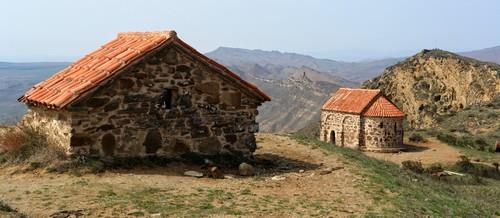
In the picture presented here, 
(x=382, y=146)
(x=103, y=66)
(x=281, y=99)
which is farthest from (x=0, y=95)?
(x=103, y=66)

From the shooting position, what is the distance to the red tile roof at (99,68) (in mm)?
11907

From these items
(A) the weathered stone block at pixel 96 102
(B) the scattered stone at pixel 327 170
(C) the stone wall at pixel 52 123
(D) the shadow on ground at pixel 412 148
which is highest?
(A) the weathered stone block at pixel 96 102

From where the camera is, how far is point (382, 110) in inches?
1297

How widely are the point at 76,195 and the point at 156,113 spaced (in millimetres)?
3730

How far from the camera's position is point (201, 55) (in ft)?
44.0

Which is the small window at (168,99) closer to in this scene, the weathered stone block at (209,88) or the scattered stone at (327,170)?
the weathered stone block at (209,88)

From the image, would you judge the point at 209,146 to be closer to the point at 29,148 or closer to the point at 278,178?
the point at 278,178

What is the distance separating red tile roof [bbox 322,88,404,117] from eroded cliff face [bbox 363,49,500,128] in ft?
59.4

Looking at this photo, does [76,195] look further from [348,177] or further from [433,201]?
[433,201]

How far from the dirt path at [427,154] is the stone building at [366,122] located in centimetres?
103

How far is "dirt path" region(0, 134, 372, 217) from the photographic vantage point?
8.87m

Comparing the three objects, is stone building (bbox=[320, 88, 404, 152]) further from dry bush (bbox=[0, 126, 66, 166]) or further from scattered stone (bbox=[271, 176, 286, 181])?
dry bush (bbox=[0, 126, 66, 166])

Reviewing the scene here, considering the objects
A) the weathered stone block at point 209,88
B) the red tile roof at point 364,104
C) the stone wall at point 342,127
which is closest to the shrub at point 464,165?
the red tile roof at point 364,104

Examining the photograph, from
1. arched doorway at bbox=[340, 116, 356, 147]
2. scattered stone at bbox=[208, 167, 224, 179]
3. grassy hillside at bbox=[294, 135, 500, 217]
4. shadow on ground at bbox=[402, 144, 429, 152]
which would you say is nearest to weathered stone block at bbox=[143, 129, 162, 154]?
scattered stone at bbox=[208, 167, 224, 179]
